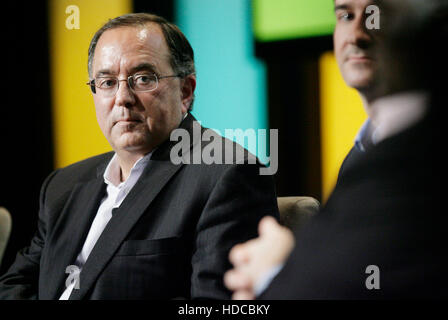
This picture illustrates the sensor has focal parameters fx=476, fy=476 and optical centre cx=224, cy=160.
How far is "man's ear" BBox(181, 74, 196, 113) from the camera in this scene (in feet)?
5.26

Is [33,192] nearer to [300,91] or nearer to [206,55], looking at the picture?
[206,55]

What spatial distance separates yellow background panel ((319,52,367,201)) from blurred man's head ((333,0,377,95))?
2.06ft

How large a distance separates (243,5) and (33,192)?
50.0 inches

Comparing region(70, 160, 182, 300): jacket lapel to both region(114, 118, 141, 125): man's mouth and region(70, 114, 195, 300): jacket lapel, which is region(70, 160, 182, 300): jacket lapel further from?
region(114, 118, 141, 125): man's mouth

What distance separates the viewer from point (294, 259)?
67 cm

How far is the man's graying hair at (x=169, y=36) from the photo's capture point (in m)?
1.53

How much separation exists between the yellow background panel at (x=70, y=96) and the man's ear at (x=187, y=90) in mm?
699

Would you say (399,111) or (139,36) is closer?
(399,111)

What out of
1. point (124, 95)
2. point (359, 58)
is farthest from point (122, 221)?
point (359, 58)

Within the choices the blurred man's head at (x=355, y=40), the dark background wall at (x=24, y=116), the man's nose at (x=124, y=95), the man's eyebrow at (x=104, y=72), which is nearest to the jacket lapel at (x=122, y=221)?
the man's nose at (x=124, y=95)

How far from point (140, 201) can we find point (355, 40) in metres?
0.73

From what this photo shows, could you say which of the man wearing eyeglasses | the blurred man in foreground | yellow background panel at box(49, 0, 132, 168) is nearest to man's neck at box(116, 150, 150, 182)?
the man wearing eyeglasses

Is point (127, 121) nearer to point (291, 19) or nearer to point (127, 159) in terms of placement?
point (127, 159)

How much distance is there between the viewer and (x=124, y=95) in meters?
1.49
